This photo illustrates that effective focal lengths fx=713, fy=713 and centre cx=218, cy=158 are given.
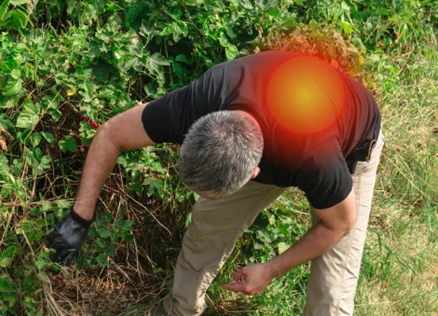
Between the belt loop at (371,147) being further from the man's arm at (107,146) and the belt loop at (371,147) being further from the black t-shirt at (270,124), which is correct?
the man's arm at (107,146)

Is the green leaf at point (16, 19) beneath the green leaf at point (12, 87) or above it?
above

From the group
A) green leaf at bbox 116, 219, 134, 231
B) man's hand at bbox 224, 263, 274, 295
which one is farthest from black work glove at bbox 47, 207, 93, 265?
man's hand at bbox 224, 263, 274, 295

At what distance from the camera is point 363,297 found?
3928 millimetres

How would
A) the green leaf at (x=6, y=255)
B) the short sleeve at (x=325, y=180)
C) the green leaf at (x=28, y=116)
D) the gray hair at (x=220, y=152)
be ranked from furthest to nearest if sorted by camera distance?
1. the green leaf at (x=28, y=116)
2. the green leaf at (x=6, y=255)
3. the short sleeve at (x=325, y=180)
4. the gray hair at (x=220, y=152)

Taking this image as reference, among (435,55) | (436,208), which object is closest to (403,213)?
(436,208)

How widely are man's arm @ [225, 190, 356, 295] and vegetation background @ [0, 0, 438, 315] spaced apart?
71 centimetres

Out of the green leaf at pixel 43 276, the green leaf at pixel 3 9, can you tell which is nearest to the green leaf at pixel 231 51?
the green leaf at pixel 3 9

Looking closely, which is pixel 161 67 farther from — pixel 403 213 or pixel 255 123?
pixel 403 213

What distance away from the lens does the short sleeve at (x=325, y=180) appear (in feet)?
8.34

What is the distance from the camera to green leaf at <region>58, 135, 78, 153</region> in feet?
10.9

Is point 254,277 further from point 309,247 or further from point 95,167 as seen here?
point 95,167

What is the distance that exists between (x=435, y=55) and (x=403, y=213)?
147 centimetres

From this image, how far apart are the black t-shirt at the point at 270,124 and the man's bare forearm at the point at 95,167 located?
0.21 m

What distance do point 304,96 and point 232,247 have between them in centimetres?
113
